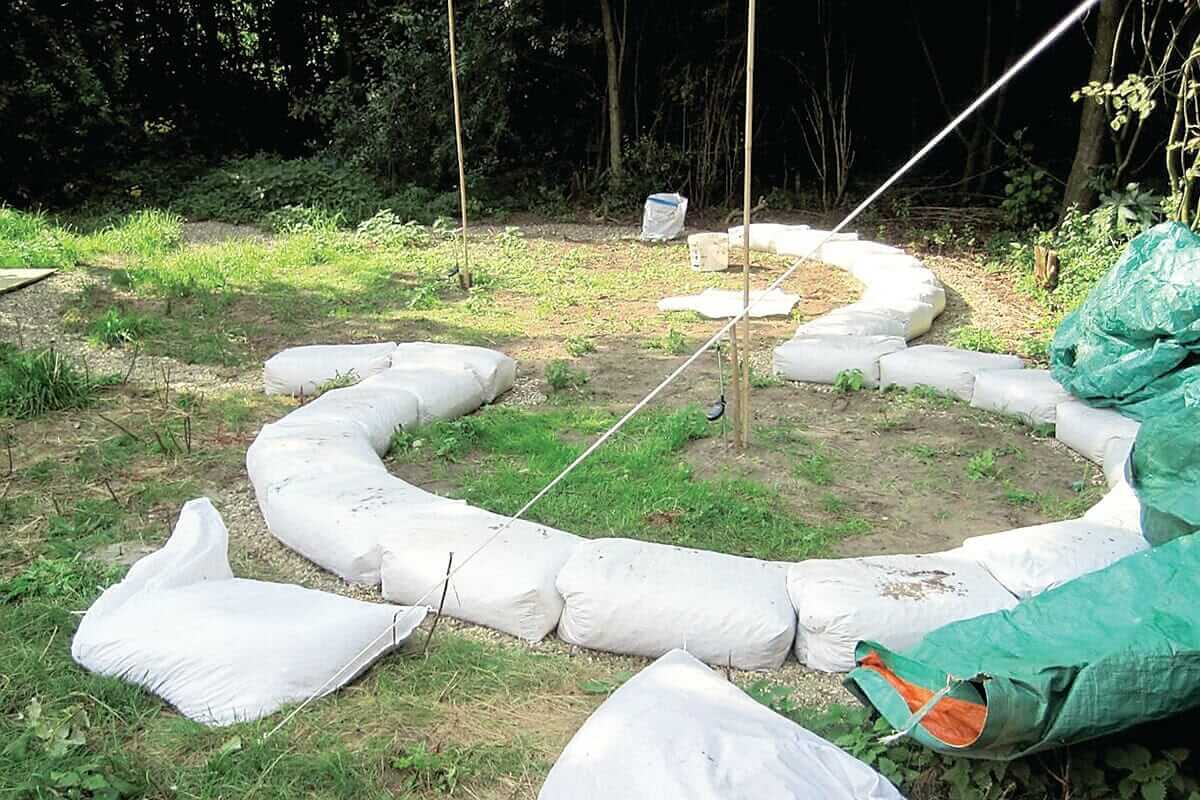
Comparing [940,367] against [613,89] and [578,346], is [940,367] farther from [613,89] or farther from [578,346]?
[613,89]

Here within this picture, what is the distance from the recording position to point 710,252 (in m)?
6.84

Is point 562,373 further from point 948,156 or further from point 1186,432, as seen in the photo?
point 948,156

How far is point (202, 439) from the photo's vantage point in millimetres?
Result: 3814

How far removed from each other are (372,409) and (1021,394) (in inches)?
101

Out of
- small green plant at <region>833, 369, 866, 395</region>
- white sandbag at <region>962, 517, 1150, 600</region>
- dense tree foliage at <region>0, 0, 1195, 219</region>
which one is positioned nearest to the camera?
white sandbag at <region>962, 517, 1150, 600</region>

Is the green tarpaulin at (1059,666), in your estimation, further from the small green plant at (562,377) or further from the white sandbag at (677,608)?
the small green plant at (562,377)

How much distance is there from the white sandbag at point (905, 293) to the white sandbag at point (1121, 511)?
2701mm

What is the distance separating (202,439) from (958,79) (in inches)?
333

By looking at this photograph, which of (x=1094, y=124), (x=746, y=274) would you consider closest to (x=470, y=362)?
(x=746, y=274)

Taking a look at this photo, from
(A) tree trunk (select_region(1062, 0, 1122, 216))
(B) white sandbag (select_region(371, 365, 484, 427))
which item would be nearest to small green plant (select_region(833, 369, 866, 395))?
(B) white sandbag (select_region(371, 365, 484, 427))

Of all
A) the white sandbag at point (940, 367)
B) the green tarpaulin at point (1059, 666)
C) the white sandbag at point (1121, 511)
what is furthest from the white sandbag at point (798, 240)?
the green tarpaulin at point (1059, 666)

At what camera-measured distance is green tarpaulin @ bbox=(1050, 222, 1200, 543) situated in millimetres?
3652

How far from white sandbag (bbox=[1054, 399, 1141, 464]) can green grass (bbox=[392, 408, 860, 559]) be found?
1140 millimetres

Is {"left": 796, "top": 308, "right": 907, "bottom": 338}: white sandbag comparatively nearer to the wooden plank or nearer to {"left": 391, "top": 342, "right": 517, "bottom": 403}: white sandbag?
{"left": 391, "top": 342, "right": 517, "bottom": 403}: white sandbag
